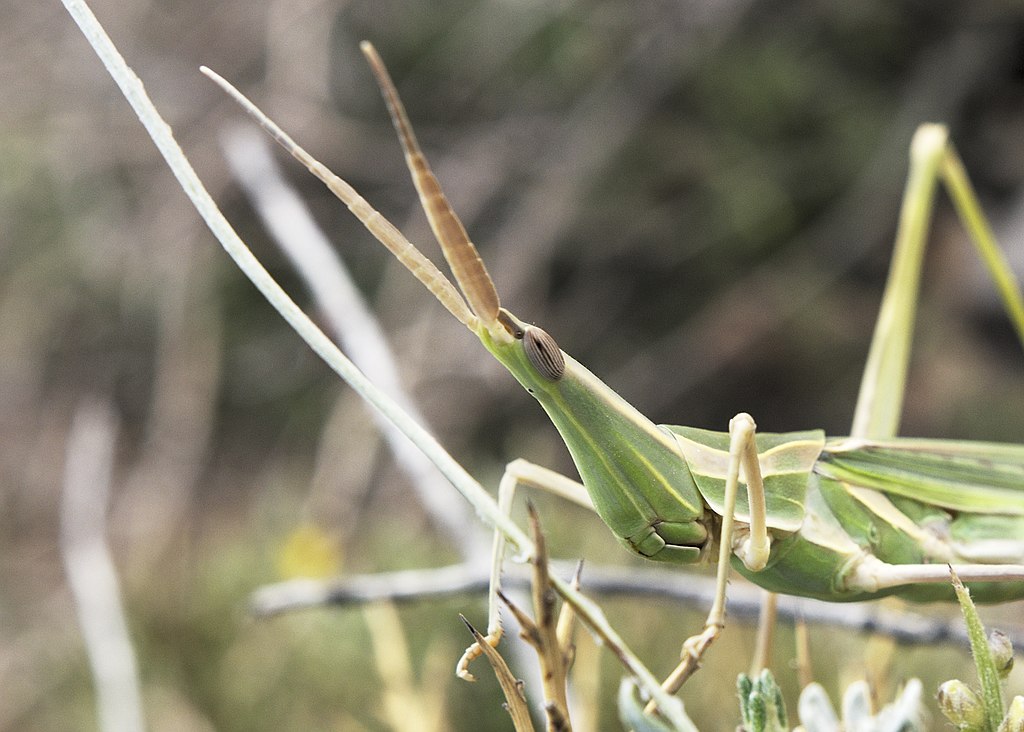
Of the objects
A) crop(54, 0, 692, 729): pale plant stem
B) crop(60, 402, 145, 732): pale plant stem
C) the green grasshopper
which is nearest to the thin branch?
the green grasshopper

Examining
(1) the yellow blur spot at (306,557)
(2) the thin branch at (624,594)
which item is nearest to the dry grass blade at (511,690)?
(2) the thin branch at (624,594)

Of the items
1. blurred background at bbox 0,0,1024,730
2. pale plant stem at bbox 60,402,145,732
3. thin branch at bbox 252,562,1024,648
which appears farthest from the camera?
blurred background at bbox 0,0,1024,730

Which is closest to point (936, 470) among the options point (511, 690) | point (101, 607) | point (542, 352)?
point (542, 352)

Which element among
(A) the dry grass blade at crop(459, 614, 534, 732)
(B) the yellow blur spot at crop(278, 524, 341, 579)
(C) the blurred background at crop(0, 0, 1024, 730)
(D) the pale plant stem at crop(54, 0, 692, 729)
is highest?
(C) the blurred background at crop(0, 0, 1024, 730)

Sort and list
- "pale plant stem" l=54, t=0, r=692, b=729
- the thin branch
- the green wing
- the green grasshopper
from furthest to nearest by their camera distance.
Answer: the green wing, the thin branch, the green grasshopper, "pale plant stem" l=54, t=0, r=692, b=729

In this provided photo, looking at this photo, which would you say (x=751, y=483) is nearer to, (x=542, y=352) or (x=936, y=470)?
(x=542, y=352)

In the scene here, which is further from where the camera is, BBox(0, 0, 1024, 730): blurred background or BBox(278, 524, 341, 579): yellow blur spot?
BBox(0, 0, 1024, 730): blurred background

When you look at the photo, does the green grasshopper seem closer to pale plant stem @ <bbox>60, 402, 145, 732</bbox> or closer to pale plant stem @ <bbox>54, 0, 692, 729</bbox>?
pale plant stem @ <bbox>54, 0, 692, 729</bbox>
